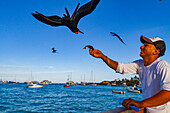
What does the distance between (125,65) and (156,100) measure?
2.20ft

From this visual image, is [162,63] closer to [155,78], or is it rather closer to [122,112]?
[155,78]

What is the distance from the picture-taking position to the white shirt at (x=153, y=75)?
1.36m

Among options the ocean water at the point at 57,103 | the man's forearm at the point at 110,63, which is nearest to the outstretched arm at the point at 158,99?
the man's forearm at the point at 110,63

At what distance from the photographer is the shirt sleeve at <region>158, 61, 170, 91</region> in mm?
1294

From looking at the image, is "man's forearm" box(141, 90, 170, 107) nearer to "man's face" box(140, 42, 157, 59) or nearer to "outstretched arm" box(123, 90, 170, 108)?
"outstretched arm" box(123, 90, 170, 108)

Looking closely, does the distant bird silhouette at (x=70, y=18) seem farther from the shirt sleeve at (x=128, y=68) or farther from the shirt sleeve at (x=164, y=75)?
the shirt sleeve at (x=164, y=75)

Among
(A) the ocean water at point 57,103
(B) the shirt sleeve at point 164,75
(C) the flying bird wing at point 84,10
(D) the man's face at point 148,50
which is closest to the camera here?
(B) the shirt sleeve at point 164,75

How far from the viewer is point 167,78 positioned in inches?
51.8

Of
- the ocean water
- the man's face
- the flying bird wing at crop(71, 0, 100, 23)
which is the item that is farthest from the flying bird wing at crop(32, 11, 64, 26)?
the ocean water

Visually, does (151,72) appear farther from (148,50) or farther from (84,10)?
(84,10)

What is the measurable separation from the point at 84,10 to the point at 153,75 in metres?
1.28

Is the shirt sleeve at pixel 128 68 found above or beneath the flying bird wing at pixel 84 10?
beneath

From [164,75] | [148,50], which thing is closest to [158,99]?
[164,75]

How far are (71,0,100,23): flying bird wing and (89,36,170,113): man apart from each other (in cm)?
59
